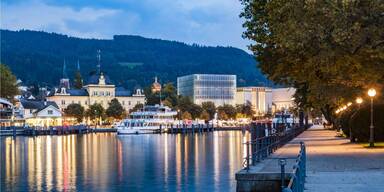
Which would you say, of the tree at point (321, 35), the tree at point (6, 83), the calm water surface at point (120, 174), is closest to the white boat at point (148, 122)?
the tree at point (6, 83)

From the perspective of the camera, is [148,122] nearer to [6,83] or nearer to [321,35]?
[6,83]

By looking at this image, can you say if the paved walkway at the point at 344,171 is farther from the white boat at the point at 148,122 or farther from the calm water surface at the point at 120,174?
the white boat at the point at 148,122

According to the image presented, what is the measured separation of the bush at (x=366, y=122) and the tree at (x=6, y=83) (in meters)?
111

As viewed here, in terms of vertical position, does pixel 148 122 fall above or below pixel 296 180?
above

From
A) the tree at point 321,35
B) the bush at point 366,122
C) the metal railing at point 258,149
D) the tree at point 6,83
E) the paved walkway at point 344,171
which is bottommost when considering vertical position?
the paved walkway at point 344,171

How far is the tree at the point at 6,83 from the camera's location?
149m

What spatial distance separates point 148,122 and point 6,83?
36407mm

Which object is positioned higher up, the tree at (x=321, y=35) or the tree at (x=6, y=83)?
the tree at (x=6, y=83)

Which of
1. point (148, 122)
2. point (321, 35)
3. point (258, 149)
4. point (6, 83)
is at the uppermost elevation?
point (6, 83)

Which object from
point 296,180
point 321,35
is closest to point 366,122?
point 321,35

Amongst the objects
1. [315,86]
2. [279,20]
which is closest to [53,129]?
[315,86]

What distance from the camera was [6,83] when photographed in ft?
499

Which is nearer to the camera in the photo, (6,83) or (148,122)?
(6,83)

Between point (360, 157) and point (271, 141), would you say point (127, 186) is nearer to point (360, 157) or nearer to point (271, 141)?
point (271, 141)
